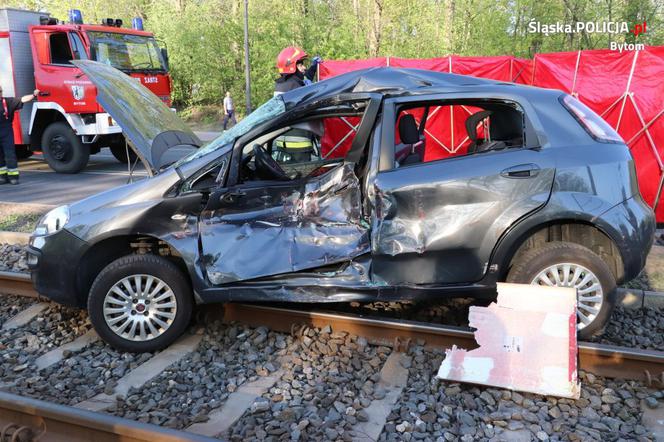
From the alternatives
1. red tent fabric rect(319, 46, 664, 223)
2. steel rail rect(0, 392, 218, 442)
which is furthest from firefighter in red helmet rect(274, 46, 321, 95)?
steel rail rect(0, 392, 218, 442)

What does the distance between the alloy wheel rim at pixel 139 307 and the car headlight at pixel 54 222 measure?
63 centimetres

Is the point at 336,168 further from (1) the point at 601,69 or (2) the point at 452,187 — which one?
(1) the point at 601,69

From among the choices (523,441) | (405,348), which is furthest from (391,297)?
(523,441)

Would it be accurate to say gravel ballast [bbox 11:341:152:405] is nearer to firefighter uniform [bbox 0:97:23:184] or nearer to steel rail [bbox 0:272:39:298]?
steel rail [bbox 0:272:39:298]

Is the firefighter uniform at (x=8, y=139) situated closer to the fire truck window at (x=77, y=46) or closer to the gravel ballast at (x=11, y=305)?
the fire truck window at (x=77, y=46)

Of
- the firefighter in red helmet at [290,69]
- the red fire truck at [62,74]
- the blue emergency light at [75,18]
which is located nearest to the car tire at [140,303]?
the firefighter in red helmet at [290,69]

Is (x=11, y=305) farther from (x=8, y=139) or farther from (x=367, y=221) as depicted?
(x=8, y=139)

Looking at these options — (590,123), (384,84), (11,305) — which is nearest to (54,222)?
(11,305)

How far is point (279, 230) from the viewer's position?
416 cm

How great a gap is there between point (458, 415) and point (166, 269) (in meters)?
2.22

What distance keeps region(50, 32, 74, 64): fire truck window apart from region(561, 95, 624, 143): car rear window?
34.0 feet

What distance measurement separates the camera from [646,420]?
330 centimetres

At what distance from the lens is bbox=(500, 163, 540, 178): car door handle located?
3.93 m

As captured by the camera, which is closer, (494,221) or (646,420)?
(646,420)
